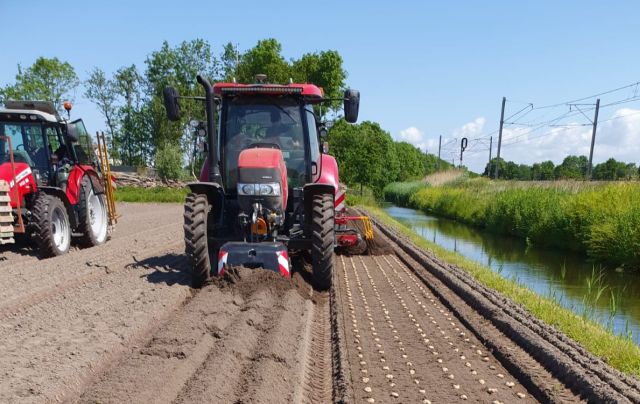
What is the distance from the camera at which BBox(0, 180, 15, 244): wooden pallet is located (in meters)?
7.51

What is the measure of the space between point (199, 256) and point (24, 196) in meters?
4.17

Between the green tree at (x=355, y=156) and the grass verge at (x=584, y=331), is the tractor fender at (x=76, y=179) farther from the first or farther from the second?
the green tree at (x=355, y=156)

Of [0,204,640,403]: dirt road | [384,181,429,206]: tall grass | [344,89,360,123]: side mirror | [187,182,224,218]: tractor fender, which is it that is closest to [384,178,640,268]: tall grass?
[0,204,640,403]: dirt road

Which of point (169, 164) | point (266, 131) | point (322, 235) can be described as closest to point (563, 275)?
point (322, 235)

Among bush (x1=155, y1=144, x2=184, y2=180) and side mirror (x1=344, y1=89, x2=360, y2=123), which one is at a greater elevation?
side mirror (x1=344, y1=89, x2=360, y2=123)

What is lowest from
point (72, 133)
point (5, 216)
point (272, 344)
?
point (272, 344)

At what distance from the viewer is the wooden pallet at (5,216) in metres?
7.51

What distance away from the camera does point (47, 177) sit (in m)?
8.91

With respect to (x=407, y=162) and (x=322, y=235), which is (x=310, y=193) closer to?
(x=322, y=235)

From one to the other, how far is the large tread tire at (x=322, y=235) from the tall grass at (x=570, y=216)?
6.94 meters

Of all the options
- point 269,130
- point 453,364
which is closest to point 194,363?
point 453,364

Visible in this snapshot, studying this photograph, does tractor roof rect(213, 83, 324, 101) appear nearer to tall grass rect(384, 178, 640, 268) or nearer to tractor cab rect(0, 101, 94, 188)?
tractor cab rect(0, 101, 94, 188)

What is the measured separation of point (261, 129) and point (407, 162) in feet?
275

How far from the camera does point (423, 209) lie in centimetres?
3167
